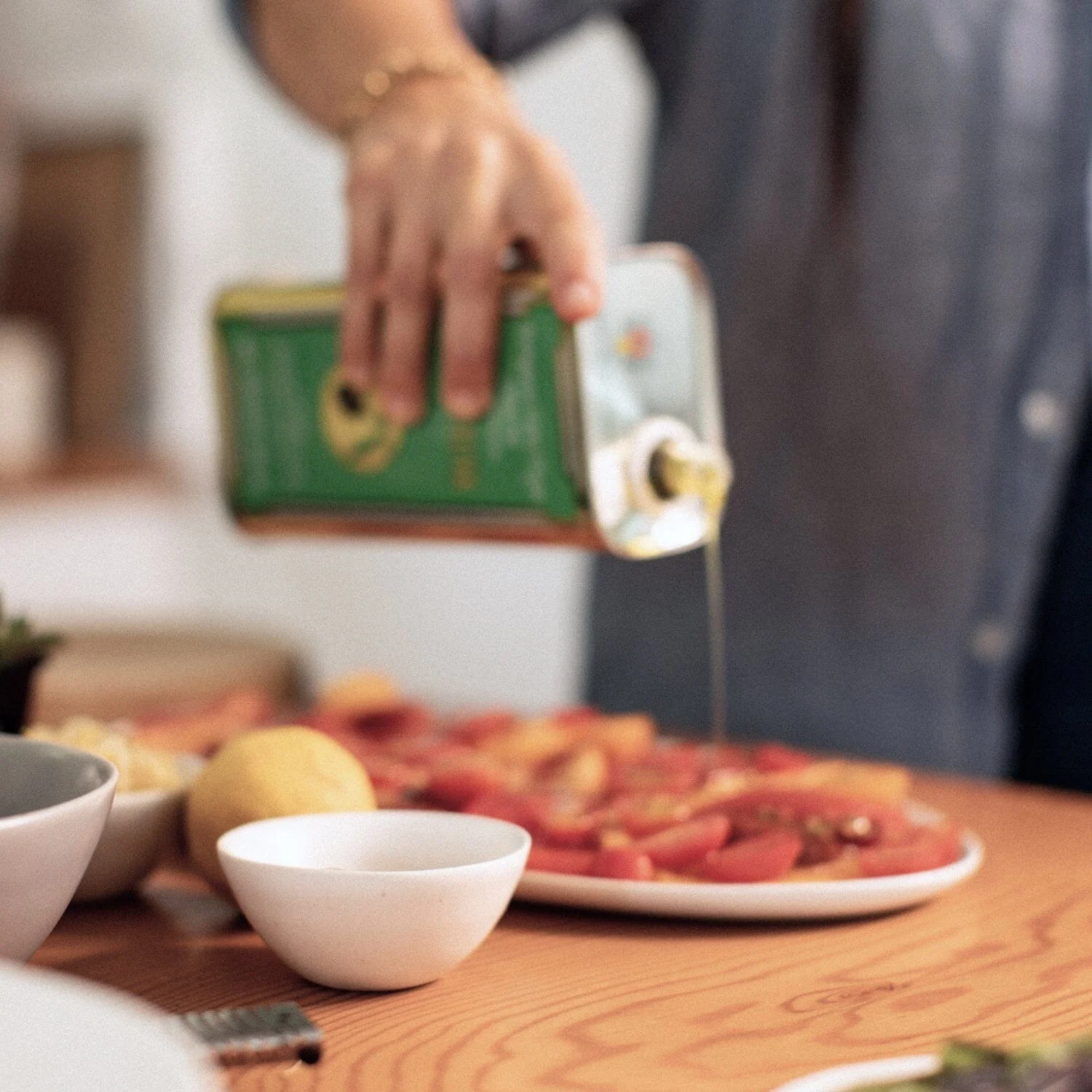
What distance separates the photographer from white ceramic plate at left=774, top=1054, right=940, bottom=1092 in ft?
1.50

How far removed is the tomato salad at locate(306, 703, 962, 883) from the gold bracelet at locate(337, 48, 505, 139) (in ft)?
1.31

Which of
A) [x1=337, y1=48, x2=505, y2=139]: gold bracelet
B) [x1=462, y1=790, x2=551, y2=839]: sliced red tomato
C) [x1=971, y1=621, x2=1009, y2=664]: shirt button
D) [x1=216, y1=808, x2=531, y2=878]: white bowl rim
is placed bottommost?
[x1=971, y1=621, x2=1009, y2=664]: shirt button

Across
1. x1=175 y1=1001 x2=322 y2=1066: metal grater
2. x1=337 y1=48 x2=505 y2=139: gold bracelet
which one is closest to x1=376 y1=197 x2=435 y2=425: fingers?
x1=337 y1=48 x2=505 y2=139: gold bracelet

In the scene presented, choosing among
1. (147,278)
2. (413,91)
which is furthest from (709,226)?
(147,278)

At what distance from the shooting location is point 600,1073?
0.51m

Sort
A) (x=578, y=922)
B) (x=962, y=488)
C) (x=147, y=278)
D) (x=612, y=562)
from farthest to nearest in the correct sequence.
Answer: (x=147, y=278) → (x=612, y=562) → (x=962, y=488) → (x=578, y=922)

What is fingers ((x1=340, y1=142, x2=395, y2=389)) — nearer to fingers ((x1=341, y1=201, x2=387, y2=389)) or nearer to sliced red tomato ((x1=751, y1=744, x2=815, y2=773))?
fingers ((x1=341, y1=201, x2=387, y2=389))

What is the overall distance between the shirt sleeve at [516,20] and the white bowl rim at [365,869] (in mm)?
759

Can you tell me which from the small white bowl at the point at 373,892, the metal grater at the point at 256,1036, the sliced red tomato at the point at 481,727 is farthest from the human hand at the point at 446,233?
the metal grater at the point at 256,1036

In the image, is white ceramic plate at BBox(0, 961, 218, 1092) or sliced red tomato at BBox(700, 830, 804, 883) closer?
white ceramic plate at BBox(0, 961, 218, 1092)

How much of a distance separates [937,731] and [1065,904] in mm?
661

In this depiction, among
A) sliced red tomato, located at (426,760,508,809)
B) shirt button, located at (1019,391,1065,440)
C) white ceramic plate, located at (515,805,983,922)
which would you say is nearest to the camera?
white ceramic plate, located at (515,805,983,922)

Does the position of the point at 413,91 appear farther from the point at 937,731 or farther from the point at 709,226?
the point at 937,731

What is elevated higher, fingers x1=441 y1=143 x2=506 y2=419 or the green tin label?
fingers x1=441 y1=143 x2=506 y2=419
